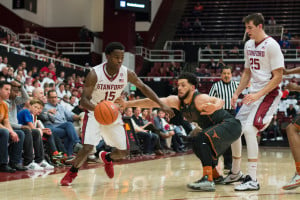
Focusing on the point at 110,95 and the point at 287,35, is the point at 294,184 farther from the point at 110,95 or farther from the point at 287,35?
the point at 287,35

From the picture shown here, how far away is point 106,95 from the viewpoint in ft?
19.0

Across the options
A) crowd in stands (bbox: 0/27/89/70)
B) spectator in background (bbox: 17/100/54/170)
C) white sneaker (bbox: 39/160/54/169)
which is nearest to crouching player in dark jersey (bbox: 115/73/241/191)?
spectator in background (bbox: 17/100/54/170)

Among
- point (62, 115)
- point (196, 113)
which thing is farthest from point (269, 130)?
point (196, 113)

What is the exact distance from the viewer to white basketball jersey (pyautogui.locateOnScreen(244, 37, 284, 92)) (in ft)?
17.5

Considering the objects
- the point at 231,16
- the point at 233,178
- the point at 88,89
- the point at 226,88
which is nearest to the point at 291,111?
the point at 231,16

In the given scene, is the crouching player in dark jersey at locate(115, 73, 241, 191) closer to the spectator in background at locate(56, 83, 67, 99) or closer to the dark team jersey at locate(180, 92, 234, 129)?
the dark team jersey at locate(180, 92, 234, 129)

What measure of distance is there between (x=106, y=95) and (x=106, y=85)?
0.44 feet

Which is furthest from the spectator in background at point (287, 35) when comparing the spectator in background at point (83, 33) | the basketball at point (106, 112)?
the basketball at point (106, 112)

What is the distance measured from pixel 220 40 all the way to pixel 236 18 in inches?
112

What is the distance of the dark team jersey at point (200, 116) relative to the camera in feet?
17.6

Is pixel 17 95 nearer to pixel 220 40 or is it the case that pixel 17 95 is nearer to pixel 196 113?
pixel 196 113

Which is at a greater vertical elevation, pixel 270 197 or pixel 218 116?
pixel 218 116

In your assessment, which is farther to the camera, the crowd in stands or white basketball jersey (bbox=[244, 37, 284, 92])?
the crowd in stands

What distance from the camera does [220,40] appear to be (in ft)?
87.8
